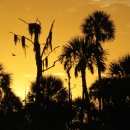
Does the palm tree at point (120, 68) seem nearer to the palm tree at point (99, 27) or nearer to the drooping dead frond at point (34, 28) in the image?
the drooping dead frond at point (34, 28)

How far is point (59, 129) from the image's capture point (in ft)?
100

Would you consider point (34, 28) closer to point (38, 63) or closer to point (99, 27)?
point (38, 63)

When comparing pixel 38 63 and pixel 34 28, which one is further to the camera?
pixel 34 28

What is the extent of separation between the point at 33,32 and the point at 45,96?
5.13 m

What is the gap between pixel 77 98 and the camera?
159 ft

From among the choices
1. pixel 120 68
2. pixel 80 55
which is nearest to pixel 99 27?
pixel 80 55

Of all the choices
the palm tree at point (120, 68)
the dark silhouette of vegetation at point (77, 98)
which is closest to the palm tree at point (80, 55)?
the dark silhouette of vegetation at point (77, 98)

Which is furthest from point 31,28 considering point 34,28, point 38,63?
point 38,63

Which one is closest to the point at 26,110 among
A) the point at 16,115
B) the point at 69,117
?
the point at 16,115

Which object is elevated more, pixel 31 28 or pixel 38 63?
pixel 31 28

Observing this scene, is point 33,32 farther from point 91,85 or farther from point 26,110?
point 91,85

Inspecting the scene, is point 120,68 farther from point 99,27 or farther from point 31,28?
point 99,27

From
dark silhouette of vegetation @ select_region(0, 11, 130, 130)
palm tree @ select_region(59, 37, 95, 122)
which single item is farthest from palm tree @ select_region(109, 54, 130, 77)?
palm tree @ select_region(59, 37, 95, 122)

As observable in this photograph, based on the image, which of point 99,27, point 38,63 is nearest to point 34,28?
point 38,63
